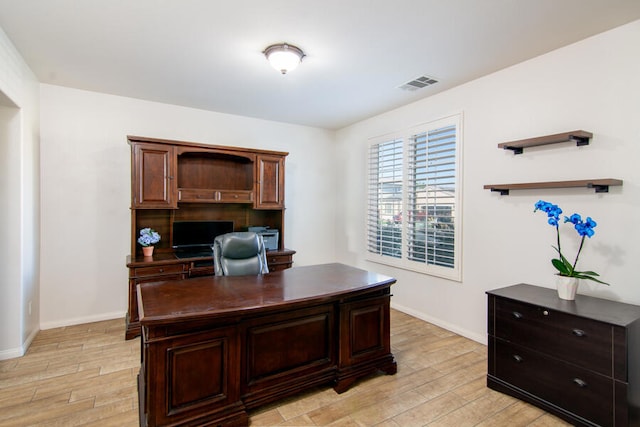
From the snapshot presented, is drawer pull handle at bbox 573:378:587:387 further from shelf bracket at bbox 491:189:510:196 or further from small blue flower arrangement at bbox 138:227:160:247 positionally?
small blue flower arrangement at bbox 138:227:160:247

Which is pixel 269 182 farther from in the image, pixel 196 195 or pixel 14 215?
pixel 14 215

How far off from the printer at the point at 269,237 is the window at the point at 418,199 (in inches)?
53.8

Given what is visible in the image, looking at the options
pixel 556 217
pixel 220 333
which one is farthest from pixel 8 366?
pixel 556 217

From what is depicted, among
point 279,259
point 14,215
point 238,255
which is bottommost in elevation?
point 279,259

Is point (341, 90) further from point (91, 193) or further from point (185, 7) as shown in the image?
point (91, 193)

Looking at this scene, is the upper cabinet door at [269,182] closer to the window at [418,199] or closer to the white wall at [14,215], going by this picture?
the window at [418,199]

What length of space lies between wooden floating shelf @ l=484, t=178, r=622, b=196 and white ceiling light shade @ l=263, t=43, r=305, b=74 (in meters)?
2.08

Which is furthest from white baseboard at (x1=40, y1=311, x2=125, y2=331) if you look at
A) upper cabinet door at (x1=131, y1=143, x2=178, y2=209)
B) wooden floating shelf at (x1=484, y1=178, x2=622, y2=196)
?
wooden floating shelf at (x1=484, y1=178, x2=622, y2=196)

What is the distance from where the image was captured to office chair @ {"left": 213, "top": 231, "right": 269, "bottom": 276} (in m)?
2.91

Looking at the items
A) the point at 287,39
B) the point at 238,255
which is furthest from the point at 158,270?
the point at 287,39

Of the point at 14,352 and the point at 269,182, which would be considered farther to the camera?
the point at 269,182

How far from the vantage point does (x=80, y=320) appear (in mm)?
3693

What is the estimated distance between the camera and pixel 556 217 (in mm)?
2342

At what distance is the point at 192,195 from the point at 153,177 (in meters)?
0.46
